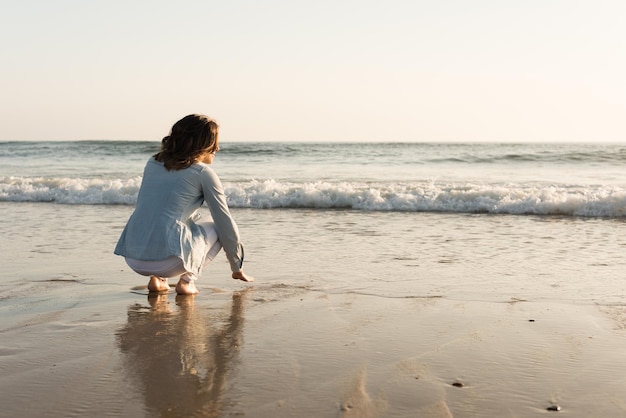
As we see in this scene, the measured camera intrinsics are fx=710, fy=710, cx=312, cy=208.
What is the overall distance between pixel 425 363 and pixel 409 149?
3066 cm

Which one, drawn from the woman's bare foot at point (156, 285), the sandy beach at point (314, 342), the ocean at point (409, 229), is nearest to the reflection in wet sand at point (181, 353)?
the sandy beach at point (314, 342)

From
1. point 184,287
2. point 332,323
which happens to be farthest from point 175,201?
point 332,323

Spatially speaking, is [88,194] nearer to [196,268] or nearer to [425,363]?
[196,268]

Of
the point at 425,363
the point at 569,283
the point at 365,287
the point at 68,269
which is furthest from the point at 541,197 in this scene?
the point at 425,363

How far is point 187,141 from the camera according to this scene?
4.66 meters

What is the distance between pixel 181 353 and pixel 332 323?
101 cm

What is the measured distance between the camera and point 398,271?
5.89 meters

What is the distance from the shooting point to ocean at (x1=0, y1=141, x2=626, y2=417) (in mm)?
2900

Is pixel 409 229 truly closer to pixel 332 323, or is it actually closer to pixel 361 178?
pixel 332 323

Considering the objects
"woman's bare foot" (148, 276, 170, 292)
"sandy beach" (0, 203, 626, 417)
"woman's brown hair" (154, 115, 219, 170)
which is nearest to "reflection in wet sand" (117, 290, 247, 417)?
"sandy beach" (0, 203, 626, 417)

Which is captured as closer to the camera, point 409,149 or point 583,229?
point 583,229

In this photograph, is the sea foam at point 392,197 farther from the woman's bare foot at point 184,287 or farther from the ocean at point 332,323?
the woman's bare foot at point 184,287

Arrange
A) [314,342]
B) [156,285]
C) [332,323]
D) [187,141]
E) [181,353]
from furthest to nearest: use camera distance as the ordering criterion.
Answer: [156,285] → [187,141] → [332,323] → [314,342] → [181,353]

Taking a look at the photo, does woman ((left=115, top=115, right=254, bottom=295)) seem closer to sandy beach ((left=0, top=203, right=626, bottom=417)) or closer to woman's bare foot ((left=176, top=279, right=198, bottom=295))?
woman's bare foot ((left=176, top=279, right=198, bottom=295))
